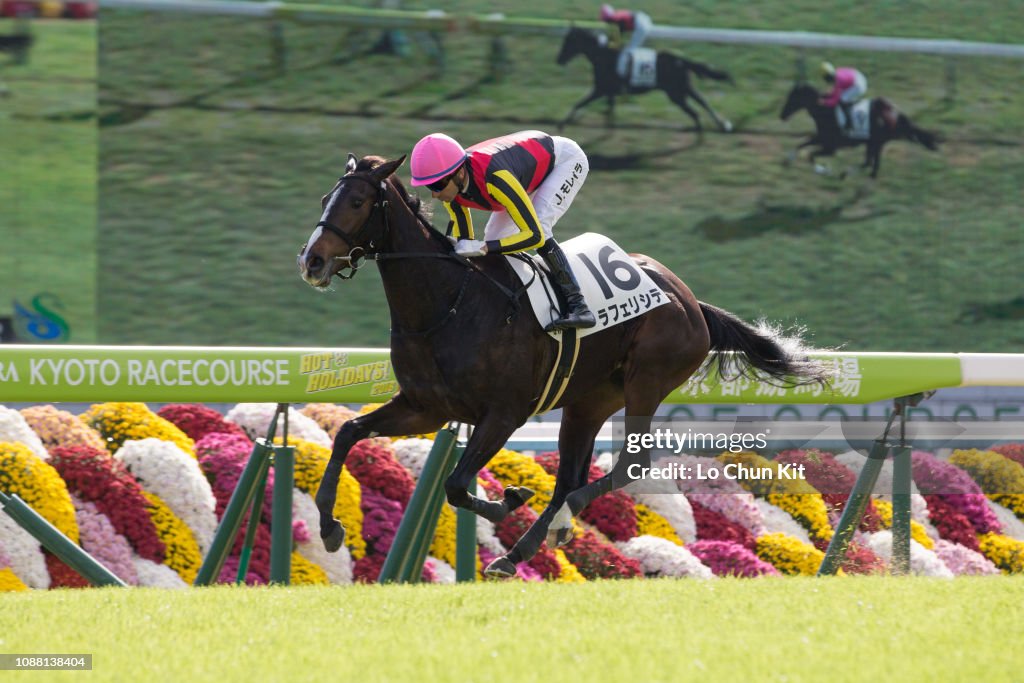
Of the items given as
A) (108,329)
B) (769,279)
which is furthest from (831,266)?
(108,329)

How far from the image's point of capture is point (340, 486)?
18.2ft

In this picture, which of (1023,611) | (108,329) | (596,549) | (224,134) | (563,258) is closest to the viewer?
(1023,611)

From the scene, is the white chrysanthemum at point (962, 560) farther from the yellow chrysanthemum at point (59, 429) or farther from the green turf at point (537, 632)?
the yellow chrysanthemum at point (59, 429)

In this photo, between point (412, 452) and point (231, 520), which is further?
point (412, 452)

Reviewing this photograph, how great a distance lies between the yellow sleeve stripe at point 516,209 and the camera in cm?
449

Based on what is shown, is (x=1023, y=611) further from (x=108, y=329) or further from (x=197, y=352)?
(x=108, y=329)

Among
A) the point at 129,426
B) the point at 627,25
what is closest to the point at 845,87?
the point at 627,25

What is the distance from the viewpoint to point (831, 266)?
18.8 meters

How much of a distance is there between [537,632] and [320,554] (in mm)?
2086

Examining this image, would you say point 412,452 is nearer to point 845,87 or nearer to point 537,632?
point 537,632

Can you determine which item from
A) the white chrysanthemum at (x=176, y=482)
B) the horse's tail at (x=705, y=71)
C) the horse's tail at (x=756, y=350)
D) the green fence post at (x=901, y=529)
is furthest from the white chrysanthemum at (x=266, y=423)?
the horse's tail at (x=705, y=71)

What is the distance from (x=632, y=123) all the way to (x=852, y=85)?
3.58 m

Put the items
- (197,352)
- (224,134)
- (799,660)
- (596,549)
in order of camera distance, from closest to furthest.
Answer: (799,660)
(197,352)
(596,549)
(224,134)

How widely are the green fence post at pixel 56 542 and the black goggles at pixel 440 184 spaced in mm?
1939
